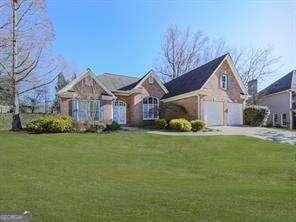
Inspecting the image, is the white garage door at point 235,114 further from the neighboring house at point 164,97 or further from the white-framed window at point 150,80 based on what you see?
the white-framed window at point 150,80

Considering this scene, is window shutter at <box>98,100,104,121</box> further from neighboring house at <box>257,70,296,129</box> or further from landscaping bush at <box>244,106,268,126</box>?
neighboring house at <box>257,70,296,129</box>

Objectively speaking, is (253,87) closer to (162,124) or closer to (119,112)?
(119,112)

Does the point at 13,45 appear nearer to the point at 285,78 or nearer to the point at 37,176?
the point at 37,176

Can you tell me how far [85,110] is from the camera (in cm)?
3169

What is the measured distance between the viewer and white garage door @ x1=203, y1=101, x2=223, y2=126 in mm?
34719

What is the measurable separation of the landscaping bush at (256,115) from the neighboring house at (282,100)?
7.28 m

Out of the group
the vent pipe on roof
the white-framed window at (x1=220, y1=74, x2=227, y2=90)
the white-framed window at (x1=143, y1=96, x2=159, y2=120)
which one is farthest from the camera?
the vent pipe on roof

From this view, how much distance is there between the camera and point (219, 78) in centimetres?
3581

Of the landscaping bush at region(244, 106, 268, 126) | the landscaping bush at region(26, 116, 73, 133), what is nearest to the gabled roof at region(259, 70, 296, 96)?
the landscaping bush at region(244, 106, 268, 126)

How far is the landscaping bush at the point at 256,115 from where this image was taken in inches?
1447

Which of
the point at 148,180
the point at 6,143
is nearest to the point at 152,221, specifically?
the point at 148,180

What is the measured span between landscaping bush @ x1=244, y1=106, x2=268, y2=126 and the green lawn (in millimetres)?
12701

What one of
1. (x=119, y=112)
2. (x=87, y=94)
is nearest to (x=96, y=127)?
(x=87, y=94)

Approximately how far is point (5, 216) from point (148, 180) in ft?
26.9
